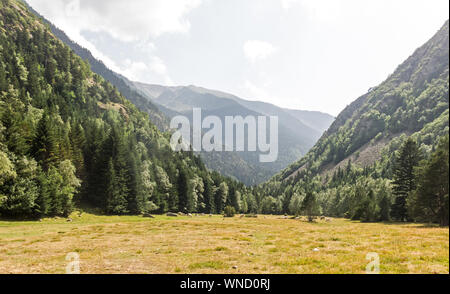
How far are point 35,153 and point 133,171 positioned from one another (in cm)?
2974

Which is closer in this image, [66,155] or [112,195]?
[66,155]

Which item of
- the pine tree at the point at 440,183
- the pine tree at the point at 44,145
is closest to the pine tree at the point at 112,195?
the pine tree at the point at 44,145

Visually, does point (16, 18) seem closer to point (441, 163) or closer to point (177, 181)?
point (177, 181)

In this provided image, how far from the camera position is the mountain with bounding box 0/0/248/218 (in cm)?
5028

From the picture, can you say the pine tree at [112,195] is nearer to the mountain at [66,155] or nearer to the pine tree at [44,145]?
the mountain at [66,155]

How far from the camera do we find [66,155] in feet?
232

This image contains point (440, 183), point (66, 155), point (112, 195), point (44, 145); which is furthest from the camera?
point (112, 195)

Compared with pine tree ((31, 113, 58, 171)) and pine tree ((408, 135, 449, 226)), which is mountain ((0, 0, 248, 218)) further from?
pine tree ((408, 135, 449, 226))

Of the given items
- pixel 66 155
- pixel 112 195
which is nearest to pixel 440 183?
pixel 112 195

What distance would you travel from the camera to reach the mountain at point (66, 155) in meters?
50.3

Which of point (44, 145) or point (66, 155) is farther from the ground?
point (44, 145)

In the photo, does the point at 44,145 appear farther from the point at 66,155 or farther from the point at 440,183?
the point at 440,183

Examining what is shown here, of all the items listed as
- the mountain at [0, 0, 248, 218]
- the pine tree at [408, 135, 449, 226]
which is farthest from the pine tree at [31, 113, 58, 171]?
the pine tree at [408, 135, 449, 226]
